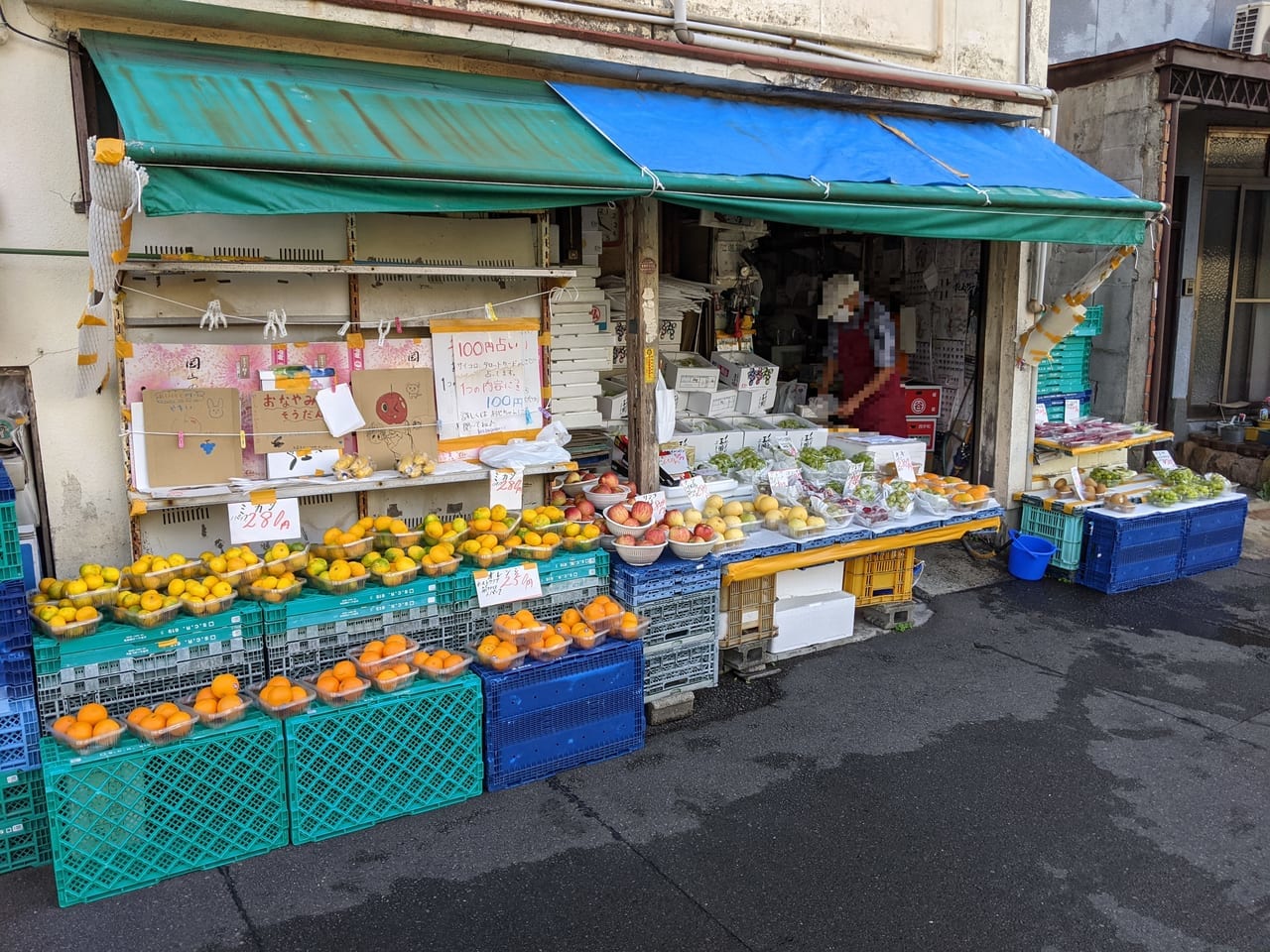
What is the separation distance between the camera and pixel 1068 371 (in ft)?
33.9

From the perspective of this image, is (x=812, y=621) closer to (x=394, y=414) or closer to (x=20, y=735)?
(x=394, y=414)

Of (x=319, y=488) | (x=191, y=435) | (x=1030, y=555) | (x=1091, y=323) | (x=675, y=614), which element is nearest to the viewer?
(x=191, y=435)

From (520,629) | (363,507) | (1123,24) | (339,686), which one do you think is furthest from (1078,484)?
(339,686)

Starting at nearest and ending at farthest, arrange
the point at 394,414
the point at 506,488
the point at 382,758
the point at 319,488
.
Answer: the point at 382,758
the point at 319,488
the point at 506,488
the point at 394,414

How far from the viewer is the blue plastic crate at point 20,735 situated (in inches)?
162

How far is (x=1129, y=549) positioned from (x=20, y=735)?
8.33m

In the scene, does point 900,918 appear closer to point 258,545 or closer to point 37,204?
point 258,545

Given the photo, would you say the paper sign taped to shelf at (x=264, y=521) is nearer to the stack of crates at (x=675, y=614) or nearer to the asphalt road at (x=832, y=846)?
the asphalt road at (x=832, y=846)

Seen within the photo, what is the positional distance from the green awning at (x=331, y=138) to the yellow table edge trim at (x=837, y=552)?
8.11 ft

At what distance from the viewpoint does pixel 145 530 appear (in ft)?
17.9

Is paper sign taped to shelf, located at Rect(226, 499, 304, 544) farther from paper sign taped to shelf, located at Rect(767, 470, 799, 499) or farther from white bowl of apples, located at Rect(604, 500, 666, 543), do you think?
paper sign taped to shelf, located at Rect(767, 470, 799, 499)

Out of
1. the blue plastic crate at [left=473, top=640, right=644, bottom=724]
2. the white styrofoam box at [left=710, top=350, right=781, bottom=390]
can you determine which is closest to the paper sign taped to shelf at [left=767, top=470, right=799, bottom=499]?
the white styrofoam box at [left=710, top=350, right=781, bottom=390]

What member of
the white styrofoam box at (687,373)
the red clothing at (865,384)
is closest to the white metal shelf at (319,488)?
the white styrofoam box at (687,373)

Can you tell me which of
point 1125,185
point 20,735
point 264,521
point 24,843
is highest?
point 1125,185
